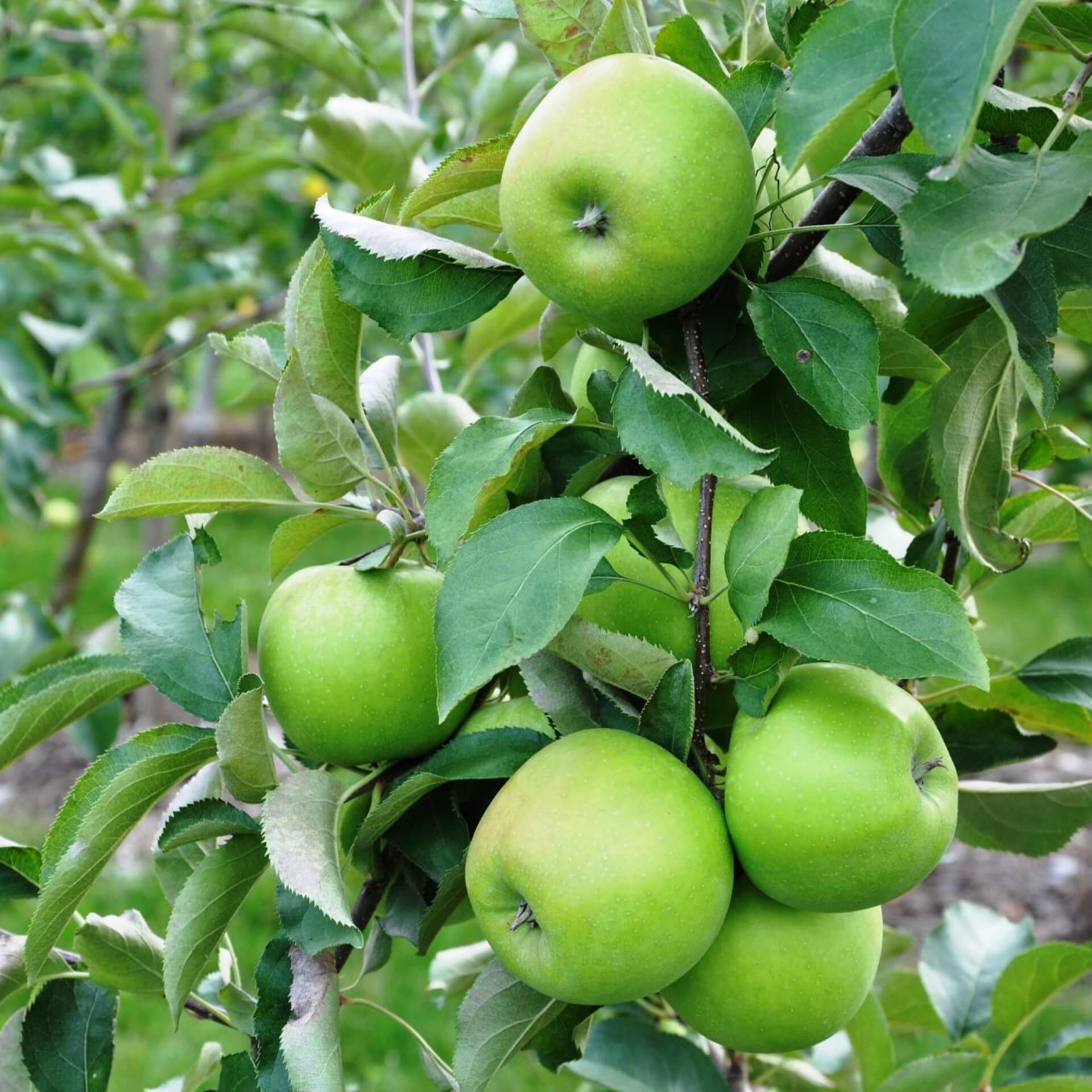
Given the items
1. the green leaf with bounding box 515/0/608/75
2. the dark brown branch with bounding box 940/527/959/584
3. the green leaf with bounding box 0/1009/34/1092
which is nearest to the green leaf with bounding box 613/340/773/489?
the green leaf with bounding box 515/0/608/75

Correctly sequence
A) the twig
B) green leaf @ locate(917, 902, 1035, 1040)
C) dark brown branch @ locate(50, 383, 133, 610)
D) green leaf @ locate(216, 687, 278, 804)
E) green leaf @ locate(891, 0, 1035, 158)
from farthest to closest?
dark brown branch @ locate(50, 383, 133, 610) < the twig < green leaf @ locate(917, 902, 1035, 1040) < green leaf @ locate(216, 687, 278, 804) < green leaf @ locate(891, 0, 1035, 158)

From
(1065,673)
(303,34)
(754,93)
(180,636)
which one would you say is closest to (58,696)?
(180,636)

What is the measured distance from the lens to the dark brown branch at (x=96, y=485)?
3172 mm

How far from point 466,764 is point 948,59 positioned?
1.61 ft

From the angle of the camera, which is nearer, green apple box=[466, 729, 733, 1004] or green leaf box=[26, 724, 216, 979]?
green apple box=[466, 729, 733, 1004]

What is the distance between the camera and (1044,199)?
2.00 feet

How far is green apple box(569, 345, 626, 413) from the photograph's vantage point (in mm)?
874

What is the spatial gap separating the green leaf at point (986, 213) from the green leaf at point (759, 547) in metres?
0.15

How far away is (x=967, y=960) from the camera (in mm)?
1332

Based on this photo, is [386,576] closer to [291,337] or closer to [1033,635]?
[291,337]

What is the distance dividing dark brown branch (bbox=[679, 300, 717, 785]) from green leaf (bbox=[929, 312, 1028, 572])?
0.17 metres

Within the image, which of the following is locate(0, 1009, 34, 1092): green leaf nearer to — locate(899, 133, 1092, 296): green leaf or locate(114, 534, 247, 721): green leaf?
locate(114, 534, 247, 721): green leaf

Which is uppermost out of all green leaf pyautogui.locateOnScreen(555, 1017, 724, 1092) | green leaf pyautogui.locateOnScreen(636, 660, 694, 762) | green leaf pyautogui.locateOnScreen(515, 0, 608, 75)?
green leaf pyautogui.locateOnScreen(515, 0, 608, 75)

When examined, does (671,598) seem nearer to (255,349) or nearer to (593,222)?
(593,222)
